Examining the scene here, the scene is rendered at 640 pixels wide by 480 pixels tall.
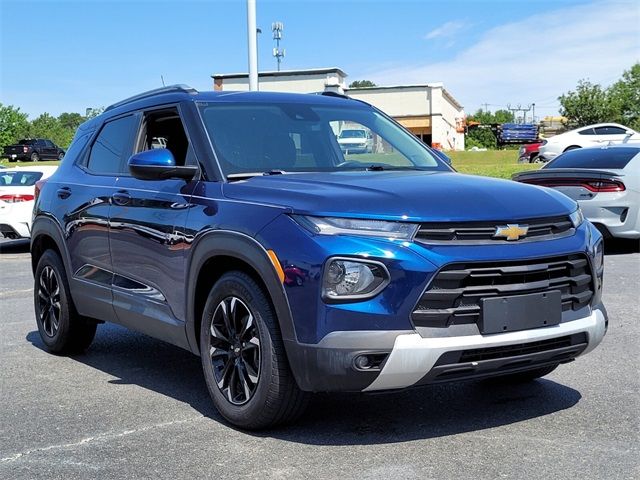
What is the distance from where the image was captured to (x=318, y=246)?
380 cm

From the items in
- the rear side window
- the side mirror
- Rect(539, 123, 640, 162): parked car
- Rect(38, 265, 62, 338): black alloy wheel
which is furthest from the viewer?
Rect(539, 123, 640, 162): parked car

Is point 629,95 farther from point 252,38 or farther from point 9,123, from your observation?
point 252,38

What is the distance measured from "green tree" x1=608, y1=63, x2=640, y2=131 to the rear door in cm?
6968

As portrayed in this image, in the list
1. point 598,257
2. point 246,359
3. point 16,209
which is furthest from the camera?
point 16,209

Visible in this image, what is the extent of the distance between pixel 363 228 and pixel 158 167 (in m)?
1.49

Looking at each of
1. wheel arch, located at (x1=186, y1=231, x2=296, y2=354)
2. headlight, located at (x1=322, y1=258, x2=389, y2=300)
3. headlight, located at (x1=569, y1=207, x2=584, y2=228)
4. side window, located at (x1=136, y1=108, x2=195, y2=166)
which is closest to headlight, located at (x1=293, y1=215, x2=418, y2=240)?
headlight, located at (x1=322, y1=258, x2=389, y2=300)

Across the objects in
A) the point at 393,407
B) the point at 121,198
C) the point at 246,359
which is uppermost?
the point at 121,198

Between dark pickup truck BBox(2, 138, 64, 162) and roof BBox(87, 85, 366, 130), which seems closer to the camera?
roof BBox(87, 85, 366, 130)

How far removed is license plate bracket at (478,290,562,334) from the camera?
12.6 ft

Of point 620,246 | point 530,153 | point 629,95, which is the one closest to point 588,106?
point 629,95

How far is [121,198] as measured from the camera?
17.8ft

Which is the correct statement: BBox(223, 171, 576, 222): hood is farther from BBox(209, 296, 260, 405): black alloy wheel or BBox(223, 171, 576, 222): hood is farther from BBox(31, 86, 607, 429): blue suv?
BBox(209, 296, 260, 405): black alloy wheel

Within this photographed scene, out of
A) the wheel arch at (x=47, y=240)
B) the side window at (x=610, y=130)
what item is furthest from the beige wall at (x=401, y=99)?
the wheel arch at (x=47, y=240)

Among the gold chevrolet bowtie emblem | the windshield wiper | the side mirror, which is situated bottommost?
the gold chevrolet bowtie emblem
